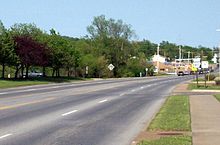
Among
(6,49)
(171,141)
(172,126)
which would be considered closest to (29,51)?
(6,49)

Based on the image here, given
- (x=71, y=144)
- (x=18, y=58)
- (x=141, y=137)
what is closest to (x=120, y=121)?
(x=141, y=137)

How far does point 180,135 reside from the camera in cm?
1463

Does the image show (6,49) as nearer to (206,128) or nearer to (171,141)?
(206,128)

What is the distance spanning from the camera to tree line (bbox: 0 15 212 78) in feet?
223

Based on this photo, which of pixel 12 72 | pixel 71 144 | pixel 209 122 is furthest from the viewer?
pixel 12 72

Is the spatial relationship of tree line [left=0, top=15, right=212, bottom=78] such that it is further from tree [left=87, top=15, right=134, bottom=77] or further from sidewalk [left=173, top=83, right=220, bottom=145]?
sidewalk [left=173, top=83, right=220, bottom=145]

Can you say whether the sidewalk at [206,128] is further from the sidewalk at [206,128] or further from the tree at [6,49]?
the tree at [6,49]

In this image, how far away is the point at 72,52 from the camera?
85125 mm

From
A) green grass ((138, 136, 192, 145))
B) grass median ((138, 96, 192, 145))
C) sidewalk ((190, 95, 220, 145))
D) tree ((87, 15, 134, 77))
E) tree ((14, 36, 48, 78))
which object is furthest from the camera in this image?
tree ((87, 15, 134, 77))

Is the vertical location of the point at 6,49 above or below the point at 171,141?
above

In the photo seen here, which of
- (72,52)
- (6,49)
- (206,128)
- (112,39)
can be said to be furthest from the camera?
(112,39)

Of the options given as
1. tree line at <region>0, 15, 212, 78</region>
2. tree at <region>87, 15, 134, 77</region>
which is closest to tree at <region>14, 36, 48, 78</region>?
tree line at <region>0, 15, 212, 78</region>

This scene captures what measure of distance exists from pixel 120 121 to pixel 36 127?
3750mm

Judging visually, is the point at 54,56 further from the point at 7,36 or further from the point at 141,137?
the point at 141,137
